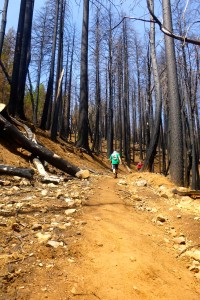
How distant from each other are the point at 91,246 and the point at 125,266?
0.51m

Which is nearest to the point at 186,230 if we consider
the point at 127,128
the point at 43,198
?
the point at 43,198

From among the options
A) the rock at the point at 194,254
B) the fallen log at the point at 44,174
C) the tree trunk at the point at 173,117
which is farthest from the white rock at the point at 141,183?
the rock at the point at 194,254

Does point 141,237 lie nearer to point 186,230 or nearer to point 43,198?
point 186,230

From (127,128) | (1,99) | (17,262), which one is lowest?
(17,262)

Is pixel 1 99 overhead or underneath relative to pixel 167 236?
overhead

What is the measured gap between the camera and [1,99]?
32.8 metres

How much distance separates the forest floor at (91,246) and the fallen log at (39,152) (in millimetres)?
2000

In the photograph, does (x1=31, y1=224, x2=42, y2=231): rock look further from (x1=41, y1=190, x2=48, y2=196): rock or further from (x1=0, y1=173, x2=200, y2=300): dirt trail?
(x1=41, y1=190, x2=48, y2=196): rock

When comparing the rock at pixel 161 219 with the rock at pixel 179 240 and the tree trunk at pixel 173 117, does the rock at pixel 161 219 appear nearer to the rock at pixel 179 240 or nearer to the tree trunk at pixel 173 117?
the rock at pixel 179 240

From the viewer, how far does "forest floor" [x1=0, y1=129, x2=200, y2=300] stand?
2.58 m

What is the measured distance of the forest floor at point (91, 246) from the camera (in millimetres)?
2584

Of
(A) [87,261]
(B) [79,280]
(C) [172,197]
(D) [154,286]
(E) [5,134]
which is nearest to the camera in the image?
(B) [79,280]

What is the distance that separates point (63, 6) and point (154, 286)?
20.2 meters

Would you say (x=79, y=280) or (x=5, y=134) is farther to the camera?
(x=5, y=134)
